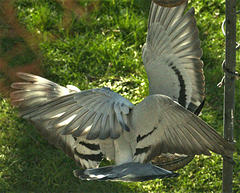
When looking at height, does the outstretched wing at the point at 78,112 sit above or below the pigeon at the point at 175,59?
below

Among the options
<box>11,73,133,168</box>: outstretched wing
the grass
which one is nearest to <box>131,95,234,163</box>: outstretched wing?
<box>11,73,133,168</box>: outstretched wing

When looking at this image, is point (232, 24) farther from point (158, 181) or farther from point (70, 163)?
point (70, 163)

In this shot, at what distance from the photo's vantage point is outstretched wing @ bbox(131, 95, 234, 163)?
249cm

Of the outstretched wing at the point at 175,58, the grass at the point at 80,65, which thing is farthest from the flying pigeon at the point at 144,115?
the grass at the point at 80,65

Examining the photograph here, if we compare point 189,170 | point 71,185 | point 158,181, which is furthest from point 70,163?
point 189,170

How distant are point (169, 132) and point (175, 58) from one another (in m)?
0.75

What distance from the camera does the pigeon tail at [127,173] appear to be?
2.62m

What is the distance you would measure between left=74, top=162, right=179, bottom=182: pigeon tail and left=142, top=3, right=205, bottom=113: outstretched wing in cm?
67

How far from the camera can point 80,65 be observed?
16.7 ft

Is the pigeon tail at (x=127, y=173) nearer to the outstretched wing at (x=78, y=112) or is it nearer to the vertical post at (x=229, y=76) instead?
the outstretched wing at (x=78, y=112)

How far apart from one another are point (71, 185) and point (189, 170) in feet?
3.70

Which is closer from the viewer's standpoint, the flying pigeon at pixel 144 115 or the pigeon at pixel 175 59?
the flying pigeon at pixel 144 115

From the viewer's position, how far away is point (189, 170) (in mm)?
4102

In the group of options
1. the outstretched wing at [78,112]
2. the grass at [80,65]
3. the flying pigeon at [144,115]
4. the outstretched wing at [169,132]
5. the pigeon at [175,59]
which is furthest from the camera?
the grass at [80,65]
